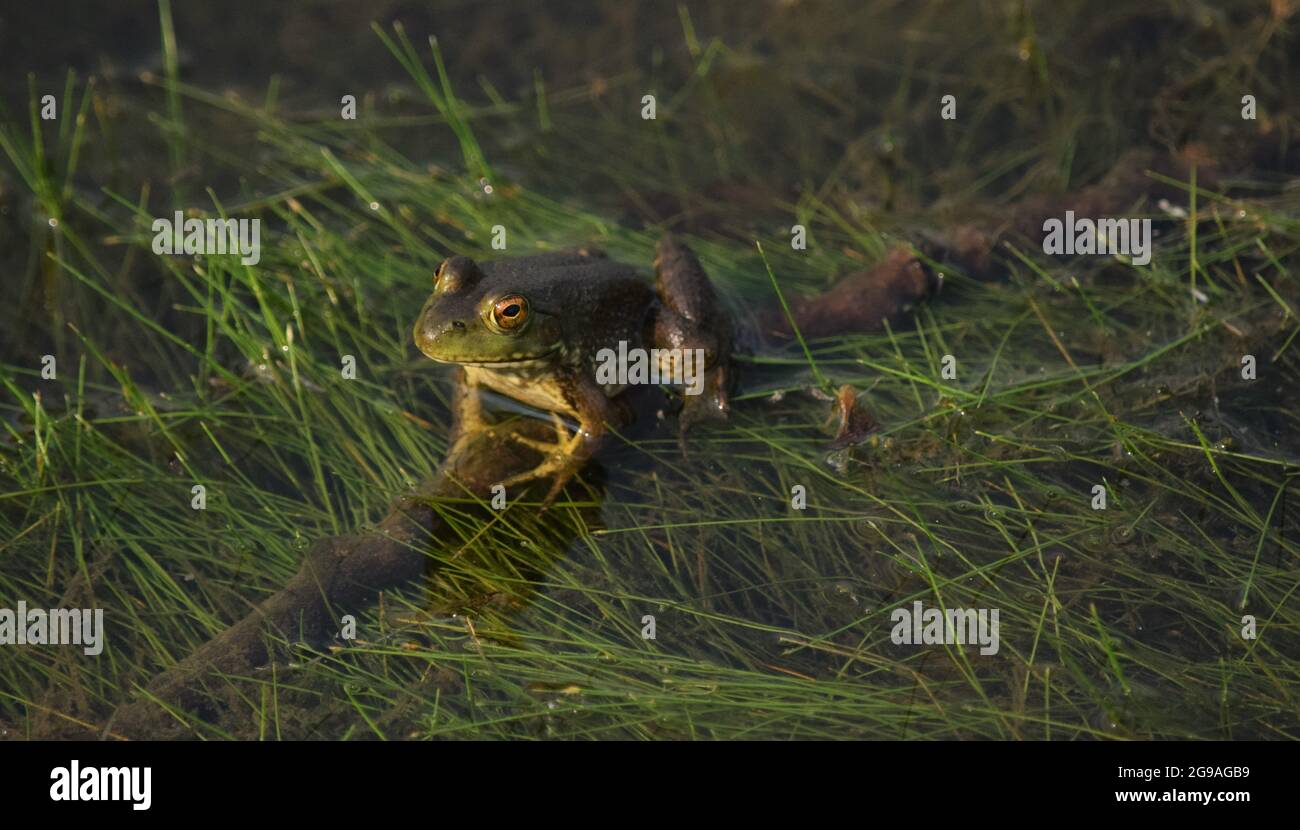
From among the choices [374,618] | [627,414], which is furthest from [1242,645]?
[374,618]

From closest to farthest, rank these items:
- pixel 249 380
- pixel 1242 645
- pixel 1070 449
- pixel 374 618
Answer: pixel 1242 645 → pixel 374 618 → pixel 1070 449 → pixel 249 380

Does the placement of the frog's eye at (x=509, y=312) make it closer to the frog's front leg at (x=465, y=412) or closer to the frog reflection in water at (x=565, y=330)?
the frog reflection in water at (x=565, y=330)

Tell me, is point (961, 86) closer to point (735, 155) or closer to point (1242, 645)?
point (735, 155)

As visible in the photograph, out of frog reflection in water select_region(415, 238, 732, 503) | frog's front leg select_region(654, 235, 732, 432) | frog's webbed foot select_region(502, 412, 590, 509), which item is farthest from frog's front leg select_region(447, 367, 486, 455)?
frog's front leg select_region(654, 235, 732, 432)

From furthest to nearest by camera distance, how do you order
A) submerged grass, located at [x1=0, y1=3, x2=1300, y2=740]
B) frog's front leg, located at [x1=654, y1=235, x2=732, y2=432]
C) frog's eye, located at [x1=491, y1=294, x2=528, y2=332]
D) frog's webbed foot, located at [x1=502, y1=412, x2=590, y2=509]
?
frog's front leg, located at [x1=654, y1=235, x2=732, y2=432] < frog's webbed foot, located at [x1=502, y1=412, x2=590, y2=509] < frog's eye, located at [x1=491, y1=294, x2=528, y2=332] < submerged grass, located at [x1=0, y1=3, x2=1300, y2=740]

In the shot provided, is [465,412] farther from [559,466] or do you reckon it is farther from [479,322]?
[479,322]

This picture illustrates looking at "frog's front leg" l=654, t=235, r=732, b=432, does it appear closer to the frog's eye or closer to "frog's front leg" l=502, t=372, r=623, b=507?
"frog's front leg" l=502, t=372, r=623, b=507

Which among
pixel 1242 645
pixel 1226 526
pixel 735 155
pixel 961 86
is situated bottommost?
pixel 1242 645

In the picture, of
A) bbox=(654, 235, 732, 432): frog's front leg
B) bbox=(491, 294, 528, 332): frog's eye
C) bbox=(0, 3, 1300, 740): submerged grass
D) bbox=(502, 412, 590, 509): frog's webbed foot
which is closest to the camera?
bbox=(0, 3, 1300, 740): submerged grass
